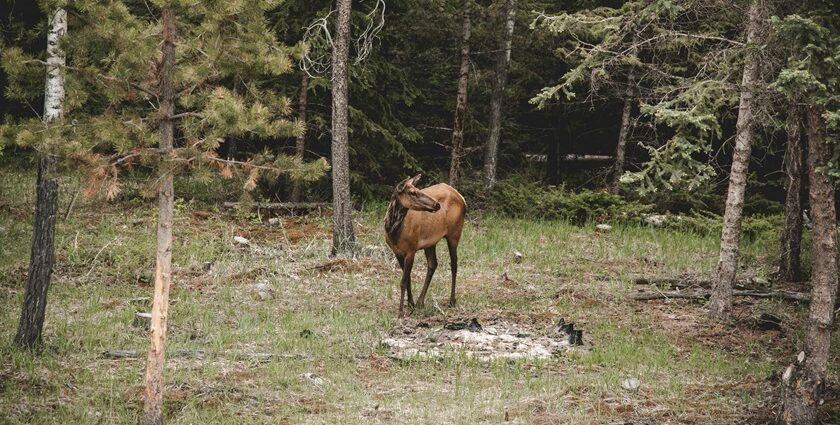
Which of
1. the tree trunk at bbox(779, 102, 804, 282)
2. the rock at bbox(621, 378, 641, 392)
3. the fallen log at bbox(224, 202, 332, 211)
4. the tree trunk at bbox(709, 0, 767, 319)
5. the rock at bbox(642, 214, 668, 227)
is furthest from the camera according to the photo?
the rock at bbox(642, 214, 668, 227)

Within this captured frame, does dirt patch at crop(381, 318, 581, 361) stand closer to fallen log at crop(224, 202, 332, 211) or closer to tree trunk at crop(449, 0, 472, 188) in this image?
fallen log at crop(224, 202, 332, 211)

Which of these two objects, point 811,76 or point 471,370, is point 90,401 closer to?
point 471,370

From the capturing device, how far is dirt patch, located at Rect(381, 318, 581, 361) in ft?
36.1

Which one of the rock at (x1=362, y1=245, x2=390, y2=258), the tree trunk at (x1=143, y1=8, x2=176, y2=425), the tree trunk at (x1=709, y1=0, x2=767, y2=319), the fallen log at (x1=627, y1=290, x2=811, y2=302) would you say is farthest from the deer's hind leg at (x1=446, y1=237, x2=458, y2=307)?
the tree trunk at (x1=143, y1=8, x2=176, y2=425)

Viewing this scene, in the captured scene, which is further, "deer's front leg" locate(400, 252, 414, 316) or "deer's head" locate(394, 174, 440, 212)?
"deer's front leg" locate(400, 252, 414, 316)

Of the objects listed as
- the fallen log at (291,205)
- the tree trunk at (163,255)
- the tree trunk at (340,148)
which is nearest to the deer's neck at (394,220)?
the tree trunk at (340,148)

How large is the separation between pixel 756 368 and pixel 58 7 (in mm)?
8786

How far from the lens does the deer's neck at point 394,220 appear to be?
1302 cm

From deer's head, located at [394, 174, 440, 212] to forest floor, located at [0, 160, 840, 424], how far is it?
1.62 meters

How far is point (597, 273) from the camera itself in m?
16.7

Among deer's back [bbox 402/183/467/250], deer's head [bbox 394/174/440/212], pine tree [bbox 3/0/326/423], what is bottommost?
deer's back [bbox 402/183/467/250]

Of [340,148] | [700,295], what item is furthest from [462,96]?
[700,295]

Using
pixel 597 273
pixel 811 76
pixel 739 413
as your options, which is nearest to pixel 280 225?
pixel 597 273

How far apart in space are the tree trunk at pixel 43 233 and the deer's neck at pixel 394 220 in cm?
471
